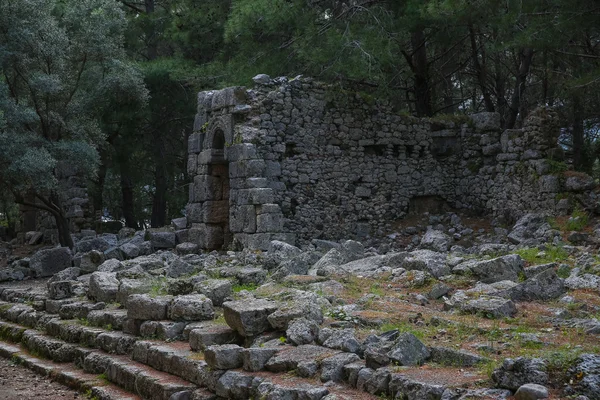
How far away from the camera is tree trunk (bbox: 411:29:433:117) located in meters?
21.3

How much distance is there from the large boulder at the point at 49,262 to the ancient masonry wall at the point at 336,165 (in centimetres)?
291

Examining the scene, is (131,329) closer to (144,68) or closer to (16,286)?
(16,286)

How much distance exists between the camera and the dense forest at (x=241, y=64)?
58.4 ft

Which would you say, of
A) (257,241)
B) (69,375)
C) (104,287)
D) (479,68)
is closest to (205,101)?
(257,241)

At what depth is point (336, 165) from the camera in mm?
18359

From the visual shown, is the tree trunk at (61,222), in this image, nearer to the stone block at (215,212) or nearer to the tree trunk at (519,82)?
the stone block at (215,212)

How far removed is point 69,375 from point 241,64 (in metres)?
13.3

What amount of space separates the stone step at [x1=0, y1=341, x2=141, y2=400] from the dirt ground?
0.07 m

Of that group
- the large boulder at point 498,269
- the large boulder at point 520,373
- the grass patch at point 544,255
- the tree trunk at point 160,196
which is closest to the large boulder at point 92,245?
the tree trunk at point 160,196

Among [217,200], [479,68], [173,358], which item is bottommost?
[173,358]

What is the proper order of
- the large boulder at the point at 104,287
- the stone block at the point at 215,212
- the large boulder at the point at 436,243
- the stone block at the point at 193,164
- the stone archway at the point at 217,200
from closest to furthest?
the large boulder at the point at 104,287 < the large boulder at the point at 436,243 < the stone archway at the point at 217,200 < the stone block at the point at 215,212 < the stone block at the point at 193,164

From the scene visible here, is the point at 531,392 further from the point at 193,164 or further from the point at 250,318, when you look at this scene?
the point at 193,164

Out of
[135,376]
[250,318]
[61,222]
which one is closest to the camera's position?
[250,318]

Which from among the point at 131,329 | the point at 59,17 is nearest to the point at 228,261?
the point at 131,329
